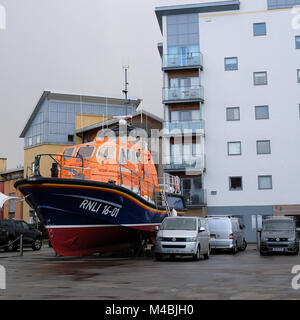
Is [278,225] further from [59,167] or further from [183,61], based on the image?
[183,61]

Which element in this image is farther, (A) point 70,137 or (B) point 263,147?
(A) point 70,137

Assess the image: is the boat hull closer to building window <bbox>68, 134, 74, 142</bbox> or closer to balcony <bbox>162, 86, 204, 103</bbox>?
balcony <bbox>162, 86, 204, 103</bbox>

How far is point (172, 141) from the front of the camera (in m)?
39.7

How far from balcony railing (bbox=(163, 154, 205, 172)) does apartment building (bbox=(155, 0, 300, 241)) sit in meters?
0.08

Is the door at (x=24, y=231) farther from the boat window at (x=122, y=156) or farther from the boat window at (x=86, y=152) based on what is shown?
the boat window at (x=122, y=156)

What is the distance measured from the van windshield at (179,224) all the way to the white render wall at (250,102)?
20.5 meters

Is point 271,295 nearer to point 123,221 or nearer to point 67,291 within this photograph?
point 67,291

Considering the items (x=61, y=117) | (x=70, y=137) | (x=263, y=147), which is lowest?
(x=263, y=147)

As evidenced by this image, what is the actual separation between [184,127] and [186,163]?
2.90m

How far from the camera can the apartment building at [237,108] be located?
38344 millimetres

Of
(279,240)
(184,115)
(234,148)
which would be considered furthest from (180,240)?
(184,115)

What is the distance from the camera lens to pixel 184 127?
39.1 meters

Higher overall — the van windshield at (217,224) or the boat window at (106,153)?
the boat window at (106,153)

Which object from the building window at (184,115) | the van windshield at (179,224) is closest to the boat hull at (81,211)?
the van windshield at (179,224)
